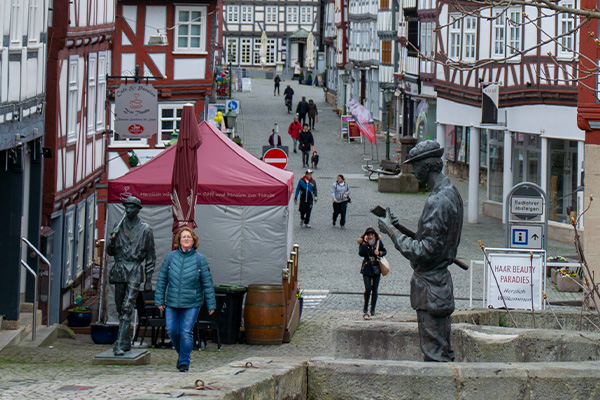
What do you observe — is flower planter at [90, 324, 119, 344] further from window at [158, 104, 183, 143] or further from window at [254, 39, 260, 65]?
window at [254, 39, 260, 65]

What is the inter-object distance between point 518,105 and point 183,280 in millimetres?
18243

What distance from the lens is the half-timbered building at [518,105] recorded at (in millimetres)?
26594

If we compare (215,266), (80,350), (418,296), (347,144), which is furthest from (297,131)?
(418,296)

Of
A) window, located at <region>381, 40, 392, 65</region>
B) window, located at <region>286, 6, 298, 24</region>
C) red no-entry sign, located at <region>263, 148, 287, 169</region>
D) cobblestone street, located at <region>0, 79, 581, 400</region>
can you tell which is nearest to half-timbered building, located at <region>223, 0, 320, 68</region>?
window, located at <region>286, 6, 298, 24</region>

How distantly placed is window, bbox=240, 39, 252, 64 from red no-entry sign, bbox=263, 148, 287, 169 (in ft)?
261

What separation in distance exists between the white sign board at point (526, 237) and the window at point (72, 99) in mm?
7382

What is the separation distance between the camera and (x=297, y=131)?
45.8 metres

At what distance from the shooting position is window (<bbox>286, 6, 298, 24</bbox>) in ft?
338

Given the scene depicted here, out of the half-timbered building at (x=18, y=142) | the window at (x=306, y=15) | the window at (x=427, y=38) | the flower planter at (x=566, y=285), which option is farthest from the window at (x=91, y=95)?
the window at (x=306, y=15)

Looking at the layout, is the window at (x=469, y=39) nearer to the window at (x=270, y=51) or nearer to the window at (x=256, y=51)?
→ the window at (x=270, y=51)

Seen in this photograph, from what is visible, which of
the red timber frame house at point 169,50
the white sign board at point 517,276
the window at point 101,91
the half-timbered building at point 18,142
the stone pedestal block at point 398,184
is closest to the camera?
the half-timbered building at point 18,142

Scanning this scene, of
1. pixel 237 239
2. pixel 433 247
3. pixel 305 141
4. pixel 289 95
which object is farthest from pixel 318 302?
pixel 289 95

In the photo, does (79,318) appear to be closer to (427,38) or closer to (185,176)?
(185,176)

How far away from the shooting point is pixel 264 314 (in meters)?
15.7
